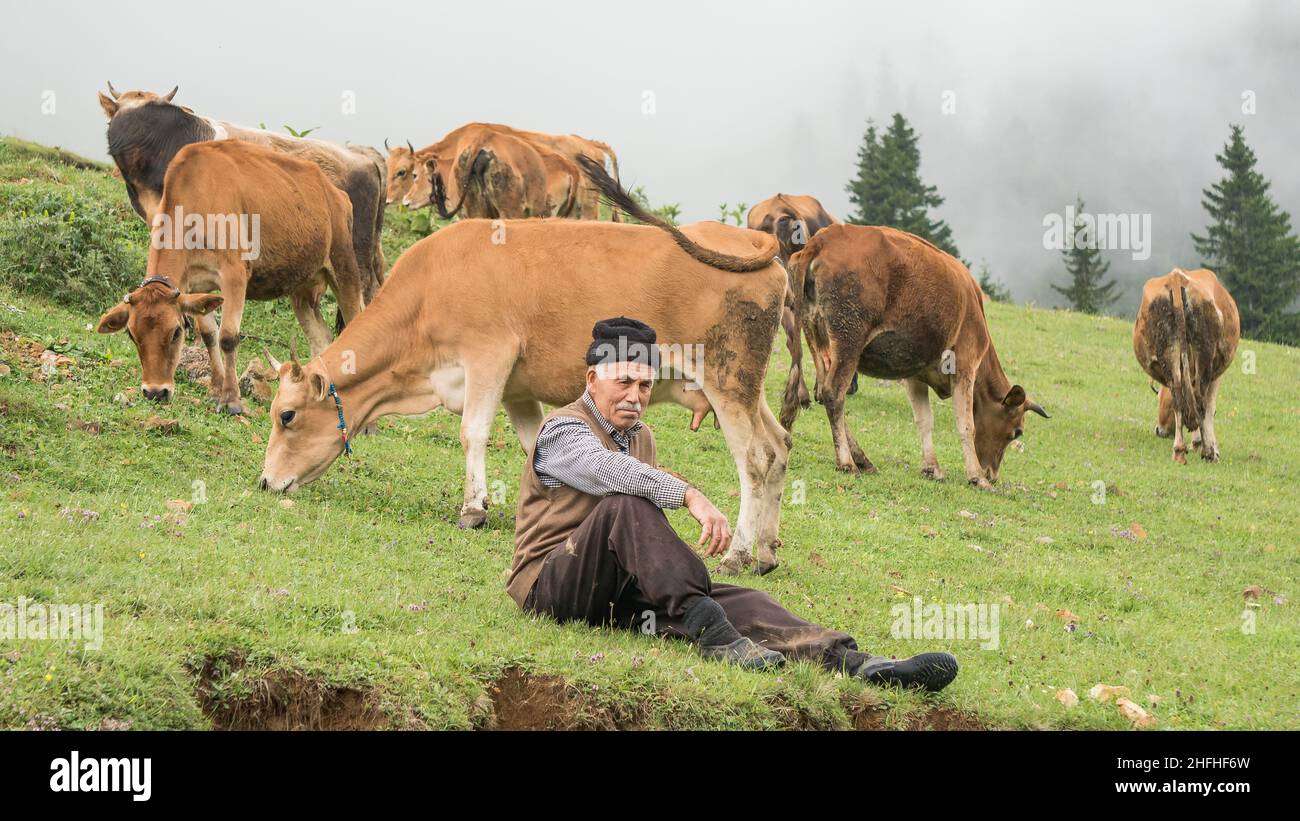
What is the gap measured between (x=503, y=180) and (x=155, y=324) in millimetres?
6769

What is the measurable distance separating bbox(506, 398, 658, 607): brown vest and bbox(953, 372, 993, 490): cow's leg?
891 centimetres

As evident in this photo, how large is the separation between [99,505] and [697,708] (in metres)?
4.88

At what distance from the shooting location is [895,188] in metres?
79.6

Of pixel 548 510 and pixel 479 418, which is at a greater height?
pixel 479 418

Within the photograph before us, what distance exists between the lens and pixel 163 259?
12.6m

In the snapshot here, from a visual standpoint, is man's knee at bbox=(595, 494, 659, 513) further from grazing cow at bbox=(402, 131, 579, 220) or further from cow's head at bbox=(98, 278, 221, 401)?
grazing cow at bbox=(402, 131, 579, 220)

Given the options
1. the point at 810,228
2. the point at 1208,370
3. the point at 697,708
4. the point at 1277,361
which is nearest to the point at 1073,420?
the point at 1208,370

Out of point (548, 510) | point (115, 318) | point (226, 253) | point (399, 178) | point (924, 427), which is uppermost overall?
point (399, 178)

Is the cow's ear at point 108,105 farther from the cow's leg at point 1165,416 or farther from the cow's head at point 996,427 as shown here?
the cow's leg at point 1165,416

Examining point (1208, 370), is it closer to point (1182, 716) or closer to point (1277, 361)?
point (1277, 361)

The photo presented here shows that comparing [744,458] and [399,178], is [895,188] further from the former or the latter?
[744,458]

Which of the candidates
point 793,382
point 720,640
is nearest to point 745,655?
point 720,640

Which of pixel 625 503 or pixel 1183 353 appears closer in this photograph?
pixel 625 503

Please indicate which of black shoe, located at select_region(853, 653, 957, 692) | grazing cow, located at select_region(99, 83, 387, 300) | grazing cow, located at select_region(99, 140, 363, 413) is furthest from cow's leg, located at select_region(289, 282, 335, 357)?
black shoe, located at select_region(853, 653, 957, 692)
